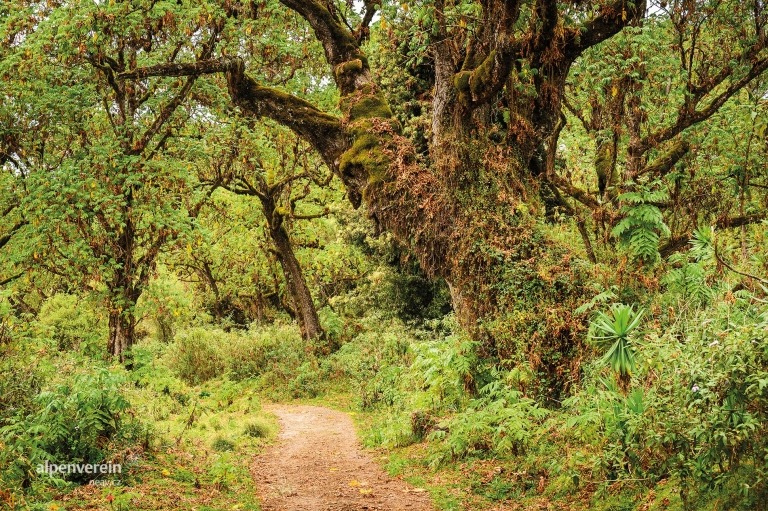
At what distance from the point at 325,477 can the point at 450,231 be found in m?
4.08

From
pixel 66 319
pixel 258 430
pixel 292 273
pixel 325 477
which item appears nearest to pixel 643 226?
pixel 325 477

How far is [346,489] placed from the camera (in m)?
8.11

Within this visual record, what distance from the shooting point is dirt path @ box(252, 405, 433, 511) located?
735 centimetres

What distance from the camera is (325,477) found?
8.98 metres

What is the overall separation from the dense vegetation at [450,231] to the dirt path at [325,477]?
342 millimetres

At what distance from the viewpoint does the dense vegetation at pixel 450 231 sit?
19.3 ft

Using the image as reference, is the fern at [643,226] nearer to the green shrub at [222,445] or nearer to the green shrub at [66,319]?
the green shrub at [222,445]

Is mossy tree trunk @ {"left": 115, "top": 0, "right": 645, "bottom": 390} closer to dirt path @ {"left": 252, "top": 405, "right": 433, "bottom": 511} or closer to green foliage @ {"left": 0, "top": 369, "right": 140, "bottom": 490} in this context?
dirt path @ {"left": 252, "top": 405, "right": 433, "bottom": 511}

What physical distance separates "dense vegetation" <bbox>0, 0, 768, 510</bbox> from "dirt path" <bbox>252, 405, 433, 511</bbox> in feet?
1.12

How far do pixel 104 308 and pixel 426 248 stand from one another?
25.9 ft

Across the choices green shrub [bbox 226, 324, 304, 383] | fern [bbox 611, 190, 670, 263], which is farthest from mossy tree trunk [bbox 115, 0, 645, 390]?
green shrub [bbox 226, 324, 304, 383]

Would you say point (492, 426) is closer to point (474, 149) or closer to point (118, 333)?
point (474, 149)

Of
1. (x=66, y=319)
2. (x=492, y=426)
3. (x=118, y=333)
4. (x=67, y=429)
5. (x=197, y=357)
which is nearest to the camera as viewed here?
(x=67, y=429)

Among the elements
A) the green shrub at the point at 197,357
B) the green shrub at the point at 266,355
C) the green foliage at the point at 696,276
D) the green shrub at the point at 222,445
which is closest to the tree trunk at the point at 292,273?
the green shrub at the point at 266,355
